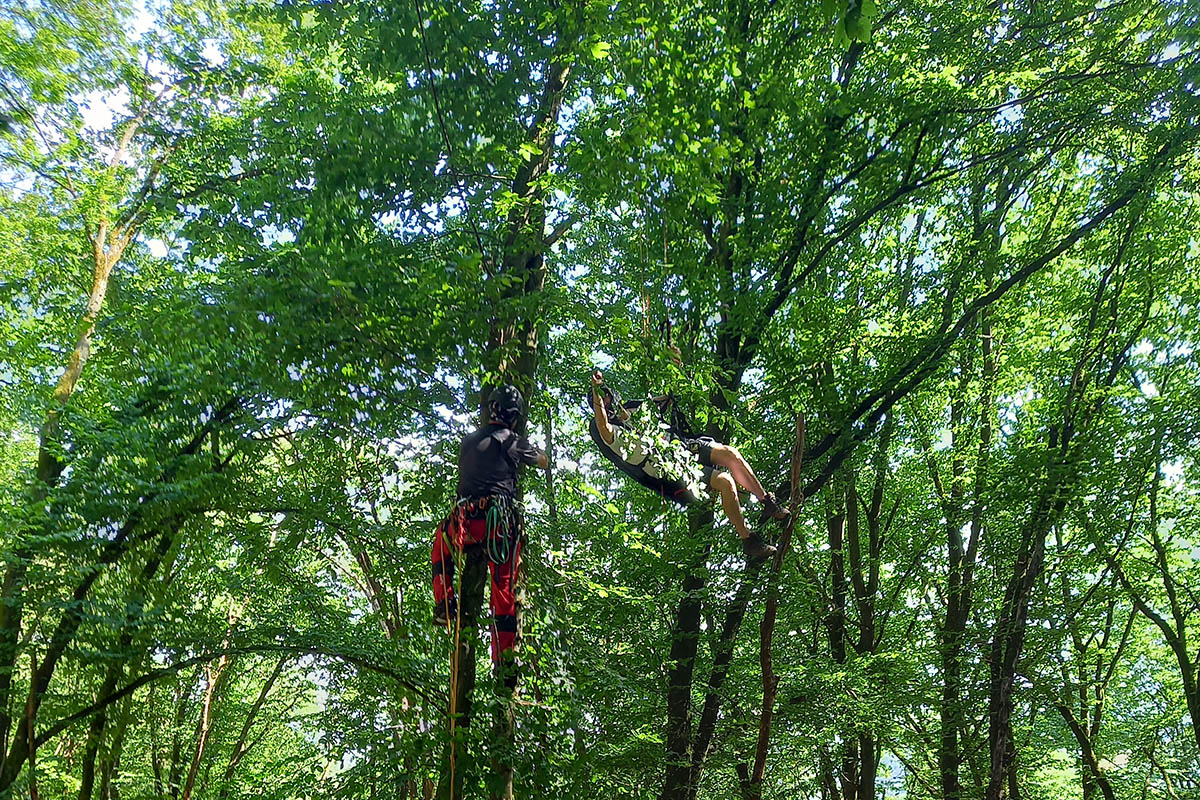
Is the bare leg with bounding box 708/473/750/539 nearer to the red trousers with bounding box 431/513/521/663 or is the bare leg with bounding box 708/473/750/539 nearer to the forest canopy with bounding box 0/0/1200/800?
the forest canopy with bounding box 0/0/1200/800

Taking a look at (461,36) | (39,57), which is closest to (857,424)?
(461,36)

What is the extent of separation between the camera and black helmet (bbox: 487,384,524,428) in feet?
14.0

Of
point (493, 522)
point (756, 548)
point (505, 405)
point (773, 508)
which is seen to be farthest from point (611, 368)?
point (493, 522)

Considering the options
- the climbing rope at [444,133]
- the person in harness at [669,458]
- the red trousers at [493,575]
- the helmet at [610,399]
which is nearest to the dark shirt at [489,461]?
the red trousers at [493,575]

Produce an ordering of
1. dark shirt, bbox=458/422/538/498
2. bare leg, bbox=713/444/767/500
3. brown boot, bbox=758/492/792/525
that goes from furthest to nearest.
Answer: bare leg, bbox=713/444/767/500
brown boot, bbox=758/492/792/525
dark shirt, bbox=458/422/538/498

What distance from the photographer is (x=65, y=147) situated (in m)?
8.29

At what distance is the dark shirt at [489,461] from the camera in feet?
13.9

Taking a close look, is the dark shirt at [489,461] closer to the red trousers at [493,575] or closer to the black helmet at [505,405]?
the black helmet at [505,405]

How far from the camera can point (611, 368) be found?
722 centimetres

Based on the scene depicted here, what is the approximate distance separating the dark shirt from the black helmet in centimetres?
5

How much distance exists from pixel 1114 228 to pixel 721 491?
6.34 metres

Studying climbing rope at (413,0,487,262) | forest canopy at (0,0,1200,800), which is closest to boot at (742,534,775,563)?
forest canopy at (0,0,1200,800)

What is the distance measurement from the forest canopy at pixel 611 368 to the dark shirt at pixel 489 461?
1.01 ft

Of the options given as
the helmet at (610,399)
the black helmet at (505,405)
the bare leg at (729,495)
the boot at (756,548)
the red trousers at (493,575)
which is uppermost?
the helmet at (610,399)
